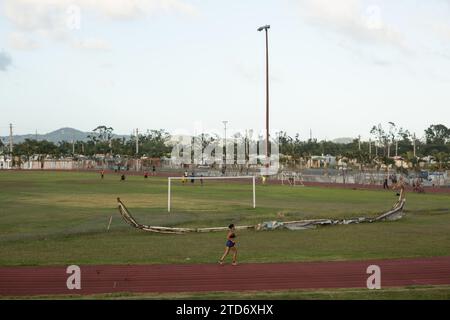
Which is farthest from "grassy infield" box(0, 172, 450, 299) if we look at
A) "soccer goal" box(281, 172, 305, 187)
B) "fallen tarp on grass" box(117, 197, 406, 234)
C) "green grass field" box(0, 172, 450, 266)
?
"soccer goal" box(281, 172, 305, 187)

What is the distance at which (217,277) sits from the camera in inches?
673

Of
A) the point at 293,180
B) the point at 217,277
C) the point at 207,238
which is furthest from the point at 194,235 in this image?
the point at 293,180

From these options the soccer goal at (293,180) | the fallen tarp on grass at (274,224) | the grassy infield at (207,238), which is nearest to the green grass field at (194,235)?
the grassy infield at (207,238)

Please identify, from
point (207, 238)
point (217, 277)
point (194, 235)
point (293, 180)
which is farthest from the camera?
point (293, 180)

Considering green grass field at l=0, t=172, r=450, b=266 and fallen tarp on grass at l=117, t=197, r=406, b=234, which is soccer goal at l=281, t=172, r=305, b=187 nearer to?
green grass field at l=0, t=172, r=450, b=266

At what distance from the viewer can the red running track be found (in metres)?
15.7

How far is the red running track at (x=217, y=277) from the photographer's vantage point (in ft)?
51.4

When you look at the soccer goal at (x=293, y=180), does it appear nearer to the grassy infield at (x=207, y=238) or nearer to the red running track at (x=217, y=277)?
the grassy infield at (x=207, y=238)

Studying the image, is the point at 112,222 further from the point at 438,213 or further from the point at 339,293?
the point at 438,213

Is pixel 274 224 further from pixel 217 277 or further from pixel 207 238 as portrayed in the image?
pixel 217 277

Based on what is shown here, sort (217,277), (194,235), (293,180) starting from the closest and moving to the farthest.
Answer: (217,277)
(194,235)
(293,180)

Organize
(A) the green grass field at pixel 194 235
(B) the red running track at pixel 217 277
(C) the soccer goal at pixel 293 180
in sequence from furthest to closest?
(C) the soccer goal at pixel 293 180 → (A) the green grass field at pixel 194 235 → (B) the red running track at pixel 217 277

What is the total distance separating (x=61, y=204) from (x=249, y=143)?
435ft
